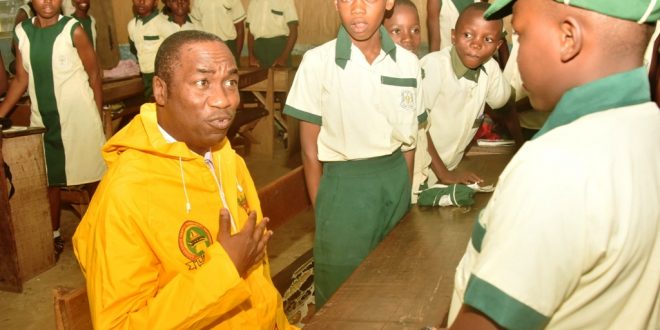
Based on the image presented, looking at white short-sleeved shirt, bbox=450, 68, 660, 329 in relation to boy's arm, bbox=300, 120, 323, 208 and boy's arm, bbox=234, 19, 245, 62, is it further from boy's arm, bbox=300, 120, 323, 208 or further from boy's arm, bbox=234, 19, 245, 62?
boy's arm, bbox=234, 19, 245, 62

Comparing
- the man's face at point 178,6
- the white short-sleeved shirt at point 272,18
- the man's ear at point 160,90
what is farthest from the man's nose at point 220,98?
the white short-sleeved shirt at point 272,18

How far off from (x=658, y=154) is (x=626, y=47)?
0.57 feet

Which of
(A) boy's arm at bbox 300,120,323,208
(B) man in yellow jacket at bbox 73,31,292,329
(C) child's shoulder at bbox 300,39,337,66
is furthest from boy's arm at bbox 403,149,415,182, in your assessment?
(B) man in yellow jacket at bbox 73,31,292,329

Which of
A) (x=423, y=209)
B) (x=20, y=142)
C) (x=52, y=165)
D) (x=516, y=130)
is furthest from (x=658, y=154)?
(x=52, y=165)

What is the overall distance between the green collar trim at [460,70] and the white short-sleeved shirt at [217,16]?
5691mm

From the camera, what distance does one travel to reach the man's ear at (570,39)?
0.94m

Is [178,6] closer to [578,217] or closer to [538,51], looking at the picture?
[538,51]

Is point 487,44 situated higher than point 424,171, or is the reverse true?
point 487,44

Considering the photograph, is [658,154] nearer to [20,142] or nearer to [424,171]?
[424,171]

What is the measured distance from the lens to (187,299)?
1.42 metres

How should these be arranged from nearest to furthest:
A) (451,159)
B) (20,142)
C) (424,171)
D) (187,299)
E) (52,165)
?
(187,299), (424,171), (451,159), (20,142), (52,165)

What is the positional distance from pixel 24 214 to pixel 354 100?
8.37 ft

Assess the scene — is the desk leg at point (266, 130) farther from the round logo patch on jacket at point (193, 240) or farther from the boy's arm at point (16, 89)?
the round logo patch on jacket at point (193, 240)

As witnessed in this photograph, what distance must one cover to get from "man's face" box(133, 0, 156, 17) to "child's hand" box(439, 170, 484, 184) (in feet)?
17.0
